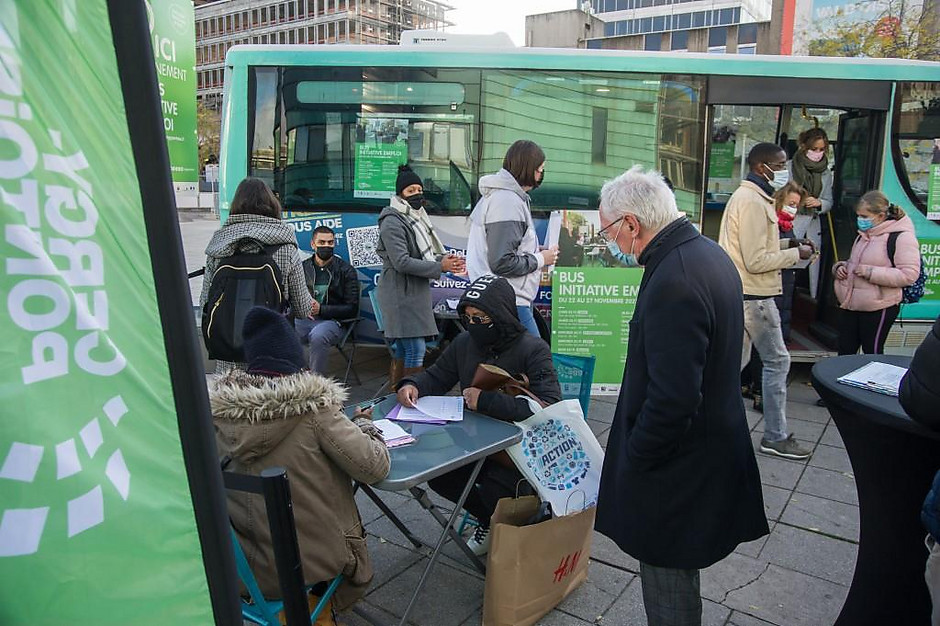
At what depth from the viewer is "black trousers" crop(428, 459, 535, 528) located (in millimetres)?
3043

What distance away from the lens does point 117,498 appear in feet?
3.55

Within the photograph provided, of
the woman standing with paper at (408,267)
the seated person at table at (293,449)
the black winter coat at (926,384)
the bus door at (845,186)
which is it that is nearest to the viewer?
the black winter coat at (926,384)

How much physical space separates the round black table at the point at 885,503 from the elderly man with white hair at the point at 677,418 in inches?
17.6

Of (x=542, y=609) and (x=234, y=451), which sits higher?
(x=234, y=451)

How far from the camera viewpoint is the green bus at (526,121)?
588cm

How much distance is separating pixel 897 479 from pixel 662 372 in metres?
1.04

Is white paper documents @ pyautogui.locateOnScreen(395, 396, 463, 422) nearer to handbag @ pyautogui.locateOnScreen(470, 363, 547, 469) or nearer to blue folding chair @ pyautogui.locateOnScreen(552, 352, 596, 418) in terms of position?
handbag @ pyautogui.locateOnScreen(470, 363, 547, 469)

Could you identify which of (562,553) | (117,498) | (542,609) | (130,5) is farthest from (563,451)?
(130,5)

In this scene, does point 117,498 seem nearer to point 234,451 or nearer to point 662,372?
point 234,451

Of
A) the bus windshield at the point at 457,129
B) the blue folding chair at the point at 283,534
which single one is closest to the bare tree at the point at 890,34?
the bus windshield at the point at 457,129

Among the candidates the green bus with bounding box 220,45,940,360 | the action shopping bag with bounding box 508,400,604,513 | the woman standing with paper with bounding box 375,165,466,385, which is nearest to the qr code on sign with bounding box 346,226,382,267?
the green bus with bounding box 220,45,940,360

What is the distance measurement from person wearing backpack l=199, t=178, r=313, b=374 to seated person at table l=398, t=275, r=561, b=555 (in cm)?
95

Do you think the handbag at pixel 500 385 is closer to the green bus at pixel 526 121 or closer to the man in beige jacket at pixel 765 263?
the man in beige jacket at pixel 765 263

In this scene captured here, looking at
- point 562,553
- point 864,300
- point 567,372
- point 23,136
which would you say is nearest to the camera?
point 23,136
